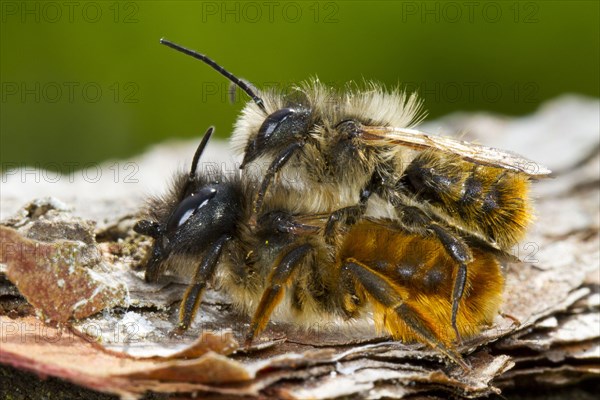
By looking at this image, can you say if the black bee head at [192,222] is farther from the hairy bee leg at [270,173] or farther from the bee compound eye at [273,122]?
the bee compound eye at [273,122]

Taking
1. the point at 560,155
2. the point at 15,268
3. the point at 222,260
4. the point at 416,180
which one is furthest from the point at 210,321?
the point at 560,155

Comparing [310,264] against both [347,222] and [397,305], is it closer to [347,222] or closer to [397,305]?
[347,222]

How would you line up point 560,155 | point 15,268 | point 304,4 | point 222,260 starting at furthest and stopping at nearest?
point 304,4, point 560,155, point 222,260, point 15,268

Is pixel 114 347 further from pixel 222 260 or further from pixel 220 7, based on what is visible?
pixel 220 7

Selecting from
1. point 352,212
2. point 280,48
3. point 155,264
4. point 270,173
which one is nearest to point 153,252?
point 155,264

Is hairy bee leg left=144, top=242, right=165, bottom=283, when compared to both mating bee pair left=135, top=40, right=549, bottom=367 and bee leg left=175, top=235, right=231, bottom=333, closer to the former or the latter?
mating bee pair left=135, top=40, right=549, bottom=367

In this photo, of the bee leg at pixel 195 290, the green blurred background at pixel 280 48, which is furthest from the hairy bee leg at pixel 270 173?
the green blurred background at pixel 280 48
